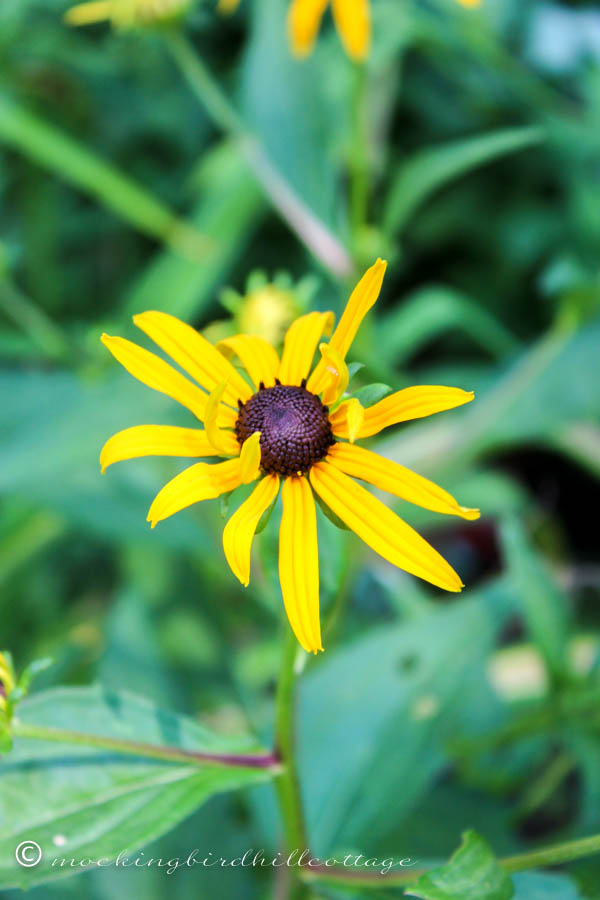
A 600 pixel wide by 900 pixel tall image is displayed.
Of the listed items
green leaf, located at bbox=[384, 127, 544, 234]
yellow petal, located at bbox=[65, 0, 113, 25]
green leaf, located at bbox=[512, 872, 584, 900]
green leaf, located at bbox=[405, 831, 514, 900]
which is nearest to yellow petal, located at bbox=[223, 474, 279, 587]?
green leaf, located at bbox=[405, 831, 514, 900]

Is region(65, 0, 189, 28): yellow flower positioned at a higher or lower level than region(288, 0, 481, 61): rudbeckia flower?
higher

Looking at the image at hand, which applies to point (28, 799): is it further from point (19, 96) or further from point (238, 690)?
point (19, 96)

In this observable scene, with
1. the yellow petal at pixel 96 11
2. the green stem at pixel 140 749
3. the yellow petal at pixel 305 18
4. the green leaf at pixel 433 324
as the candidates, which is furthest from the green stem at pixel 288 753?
the yellow petal at pixel 96 11

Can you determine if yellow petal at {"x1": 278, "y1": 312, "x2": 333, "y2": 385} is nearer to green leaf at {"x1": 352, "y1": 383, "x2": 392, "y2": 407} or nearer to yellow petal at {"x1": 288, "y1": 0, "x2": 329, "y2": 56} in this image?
green leaf at {"x1": 352, "y1": 383, "x2": 392, "y2": 407}

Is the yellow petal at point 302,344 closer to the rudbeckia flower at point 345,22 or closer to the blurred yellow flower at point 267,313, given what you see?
the blurred yellow flower at point 267,313

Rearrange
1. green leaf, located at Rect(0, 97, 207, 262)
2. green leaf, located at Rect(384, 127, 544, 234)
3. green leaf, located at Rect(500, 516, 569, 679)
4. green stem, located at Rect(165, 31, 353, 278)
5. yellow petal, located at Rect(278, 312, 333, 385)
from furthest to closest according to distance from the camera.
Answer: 1. green leaf, located at Rect(0, 97, 207, 262)
2. green stem, located at Rect(165, 31, 353, 278)
3. green leaf, located at Rect(384, 127, 544, 234)
4. green leaf, located at Rect(500, 516, 569, 679)
5. yellow petal, located at Rect(278, 312, 333, 385)

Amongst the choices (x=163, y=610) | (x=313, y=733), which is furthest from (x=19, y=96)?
(x=313, y=733)
